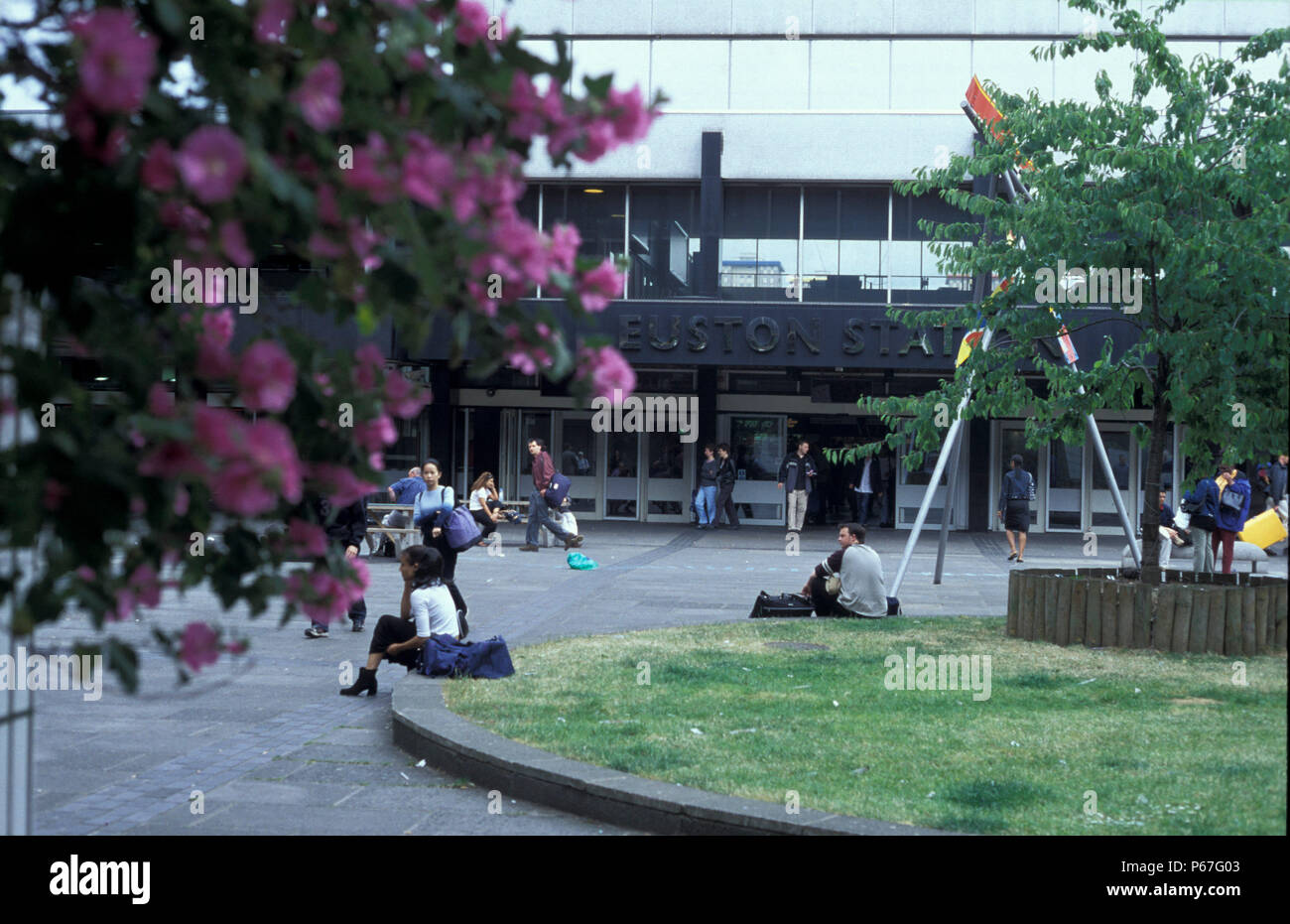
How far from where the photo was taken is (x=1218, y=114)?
10.9m

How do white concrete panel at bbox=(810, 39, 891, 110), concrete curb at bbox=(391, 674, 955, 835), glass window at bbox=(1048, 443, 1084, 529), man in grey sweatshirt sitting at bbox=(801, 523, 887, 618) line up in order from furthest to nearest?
glass window at bbox=(1048, 443, 1084, 529), white concrete panel at bbox=(810, 39, 891, 110), man in grey sweatshirt sitting at bbox=(801, 523, 887, 618), concrete curb at bbox=(391, 674, 955, 835)

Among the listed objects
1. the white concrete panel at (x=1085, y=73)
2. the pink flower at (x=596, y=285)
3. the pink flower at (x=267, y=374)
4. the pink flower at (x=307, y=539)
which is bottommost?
the pink flower at (x=307, y=539)

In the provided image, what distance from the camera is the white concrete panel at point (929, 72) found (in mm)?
27453

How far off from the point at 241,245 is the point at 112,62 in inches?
12.4

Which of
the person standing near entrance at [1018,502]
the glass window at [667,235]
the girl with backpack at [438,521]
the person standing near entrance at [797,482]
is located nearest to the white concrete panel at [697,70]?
the glass window at [667,235]

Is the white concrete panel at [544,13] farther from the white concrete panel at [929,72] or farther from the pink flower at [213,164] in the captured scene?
the pink flower at [213,164]

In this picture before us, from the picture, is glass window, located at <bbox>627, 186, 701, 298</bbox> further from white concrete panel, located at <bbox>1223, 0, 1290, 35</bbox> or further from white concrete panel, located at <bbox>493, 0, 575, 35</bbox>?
white concrete panel, located at <bbox>1223, 0, 1290, 35</bbox>

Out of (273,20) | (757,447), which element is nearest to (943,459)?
(273,20)

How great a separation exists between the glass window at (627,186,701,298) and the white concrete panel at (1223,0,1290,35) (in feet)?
38.2

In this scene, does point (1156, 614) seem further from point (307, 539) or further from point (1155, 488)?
point (307, 539)

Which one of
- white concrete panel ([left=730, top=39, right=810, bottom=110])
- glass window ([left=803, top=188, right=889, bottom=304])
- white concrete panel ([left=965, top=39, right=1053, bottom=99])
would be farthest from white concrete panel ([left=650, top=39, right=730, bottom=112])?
white concrete panel ([left=965, top=39, right=1053, bottom=99])

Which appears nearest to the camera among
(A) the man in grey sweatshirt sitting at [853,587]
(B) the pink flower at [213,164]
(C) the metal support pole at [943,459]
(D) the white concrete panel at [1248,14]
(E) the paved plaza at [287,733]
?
(B) the pink flower at [213,164]

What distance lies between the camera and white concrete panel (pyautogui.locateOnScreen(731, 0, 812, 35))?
27672mm

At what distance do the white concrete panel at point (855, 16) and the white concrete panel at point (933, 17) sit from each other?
30 centimetres
